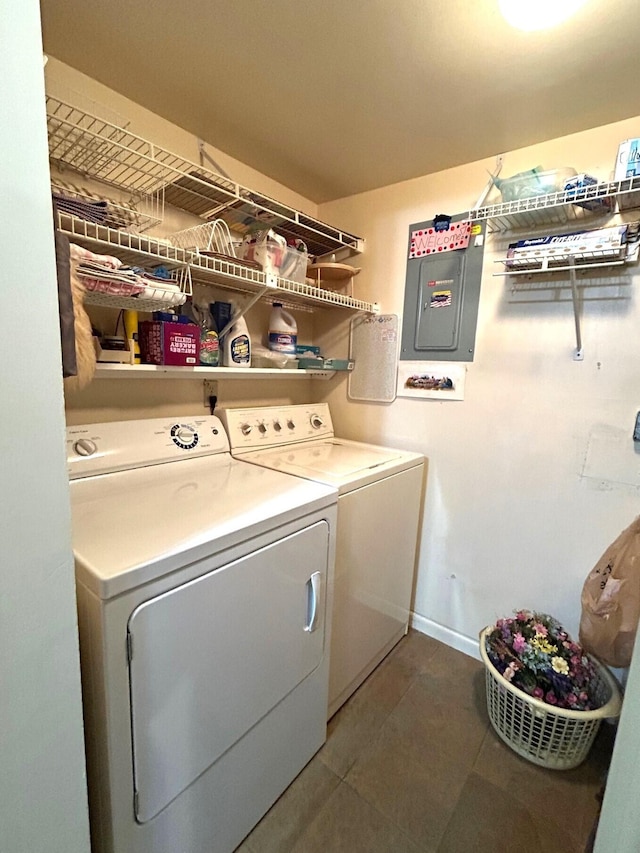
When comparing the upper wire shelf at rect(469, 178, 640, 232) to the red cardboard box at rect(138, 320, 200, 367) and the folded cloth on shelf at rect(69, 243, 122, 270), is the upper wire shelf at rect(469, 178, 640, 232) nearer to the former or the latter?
the red cardboard box at rect(138, 320, 200, 367)

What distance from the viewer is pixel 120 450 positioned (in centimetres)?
140

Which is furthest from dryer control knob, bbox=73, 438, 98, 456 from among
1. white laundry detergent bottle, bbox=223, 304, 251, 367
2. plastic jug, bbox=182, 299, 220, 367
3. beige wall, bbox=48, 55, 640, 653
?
white laundry detergent bottle, bbox=223, 304, 251, 367

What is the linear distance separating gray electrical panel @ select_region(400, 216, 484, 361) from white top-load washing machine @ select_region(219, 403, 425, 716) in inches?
21.7

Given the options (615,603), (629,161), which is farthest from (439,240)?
(615,603)

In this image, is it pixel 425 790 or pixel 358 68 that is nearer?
pixel 358 68

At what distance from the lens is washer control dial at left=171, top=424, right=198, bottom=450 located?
1577mm

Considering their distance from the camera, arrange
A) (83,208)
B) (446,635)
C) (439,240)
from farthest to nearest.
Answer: (446,635) → (439,240) → (83,208)

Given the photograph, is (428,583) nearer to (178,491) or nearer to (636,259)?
(178,491)

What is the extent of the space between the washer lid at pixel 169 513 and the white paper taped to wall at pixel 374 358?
89 centimetres

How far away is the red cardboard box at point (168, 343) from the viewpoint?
1343mm

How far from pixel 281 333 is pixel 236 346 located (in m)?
0.31

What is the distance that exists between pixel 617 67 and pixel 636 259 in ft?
1.91

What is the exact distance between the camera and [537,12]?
100cm

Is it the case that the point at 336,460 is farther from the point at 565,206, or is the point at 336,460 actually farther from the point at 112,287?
the point at 565,206
